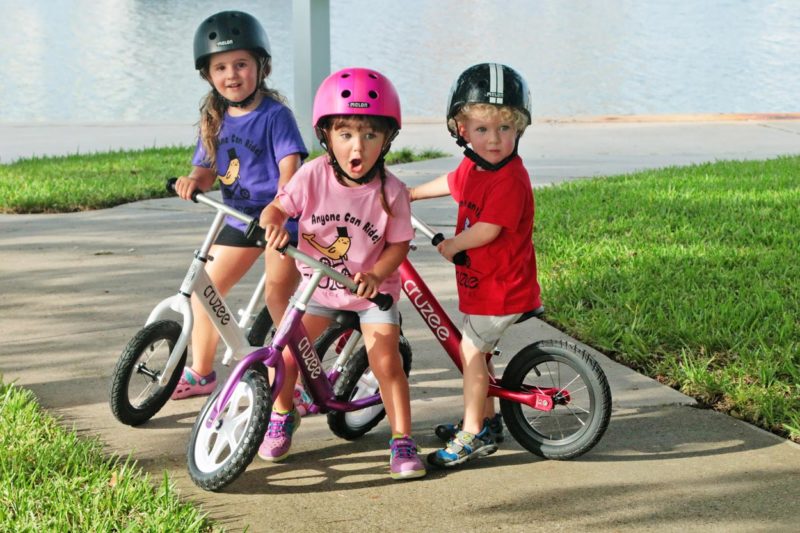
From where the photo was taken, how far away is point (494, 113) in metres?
3.99

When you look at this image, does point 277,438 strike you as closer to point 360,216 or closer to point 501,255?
point 360,216

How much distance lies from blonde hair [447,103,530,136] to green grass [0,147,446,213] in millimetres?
5215

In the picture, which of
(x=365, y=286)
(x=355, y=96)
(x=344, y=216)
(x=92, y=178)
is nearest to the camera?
(x=365, y=286)

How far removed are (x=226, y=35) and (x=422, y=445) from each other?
67.3 inches

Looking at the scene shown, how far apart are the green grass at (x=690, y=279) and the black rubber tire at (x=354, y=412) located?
1.31m

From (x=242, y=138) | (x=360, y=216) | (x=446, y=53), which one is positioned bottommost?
(x=360, y=216)

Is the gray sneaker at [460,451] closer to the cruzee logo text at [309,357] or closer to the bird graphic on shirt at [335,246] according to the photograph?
the cruzee logo text at [309,357]

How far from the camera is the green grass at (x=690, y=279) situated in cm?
478

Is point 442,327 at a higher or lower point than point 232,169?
lower

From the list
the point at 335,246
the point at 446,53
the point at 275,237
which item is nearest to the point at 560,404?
the point at 335,246

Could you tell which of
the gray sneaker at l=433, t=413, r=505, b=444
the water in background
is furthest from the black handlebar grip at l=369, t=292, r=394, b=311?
the water in background

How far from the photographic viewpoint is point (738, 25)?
36.6 m

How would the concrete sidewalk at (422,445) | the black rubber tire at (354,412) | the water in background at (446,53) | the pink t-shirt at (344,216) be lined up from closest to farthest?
the concrete sidewalk at (422,445), the pink t-shirt at (344,216), the black rubber tire at (354,412), the water in background at (446,53)

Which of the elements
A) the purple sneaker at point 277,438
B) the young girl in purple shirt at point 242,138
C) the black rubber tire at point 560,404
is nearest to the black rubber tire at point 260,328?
the young girl in purple shirt at point 242,138
